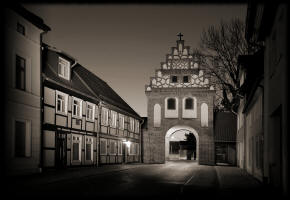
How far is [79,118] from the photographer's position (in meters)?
29.5

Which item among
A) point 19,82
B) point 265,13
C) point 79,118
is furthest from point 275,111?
point 79,118

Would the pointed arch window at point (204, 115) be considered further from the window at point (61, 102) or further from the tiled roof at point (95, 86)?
the window at point (61, 102)

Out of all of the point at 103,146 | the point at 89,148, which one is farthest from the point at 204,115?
the point at 89,148

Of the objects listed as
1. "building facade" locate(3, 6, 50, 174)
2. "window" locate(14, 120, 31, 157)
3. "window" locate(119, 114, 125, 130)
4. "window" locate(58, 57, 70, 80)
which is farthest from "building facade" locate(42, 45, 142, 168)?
"window" locate(14, 120, 31, 157)

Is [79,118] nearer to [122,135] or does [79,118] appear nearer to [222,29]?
[122,135]

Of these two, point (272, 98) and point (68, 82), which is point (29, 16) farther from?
point (272, 98)

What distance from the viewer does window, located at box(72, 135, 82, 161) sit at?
28.5 meters

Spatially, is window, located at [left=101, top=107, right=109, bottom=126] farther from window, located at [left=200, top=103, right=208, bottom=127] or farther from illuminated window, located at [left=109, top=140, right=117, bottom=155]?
window, located at [left=200, top=103, right=208, bottom=127]

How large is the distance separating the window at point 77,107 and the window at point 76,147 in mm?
1355

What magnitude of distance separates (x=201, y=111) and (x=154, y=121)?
4775 millimetres

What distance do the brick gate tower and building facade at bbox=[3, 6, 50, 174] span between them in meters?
24.5

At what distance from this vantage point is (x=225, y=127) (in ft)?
148

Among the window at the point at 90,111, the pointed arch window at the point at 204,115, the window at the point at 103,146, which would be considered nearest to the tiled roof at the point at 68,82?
the window at the point at 90,111

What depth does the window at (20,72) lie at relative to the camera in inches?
808
